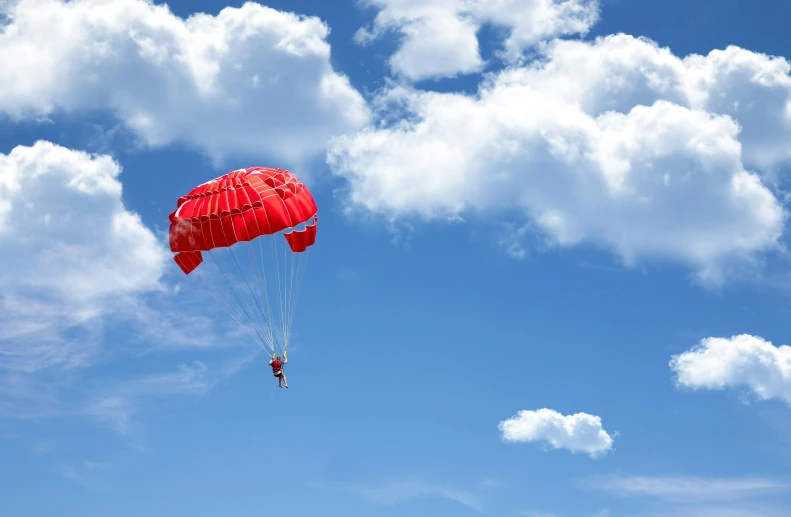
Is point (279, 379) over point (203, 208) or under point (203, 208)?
under

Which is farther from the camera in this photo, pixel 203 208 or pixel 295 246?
pixel 295 246

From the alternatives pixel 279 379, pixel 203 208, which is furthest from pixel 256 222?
pixel 279 379

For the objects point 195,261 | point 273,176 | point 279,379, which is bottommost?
point 279,379

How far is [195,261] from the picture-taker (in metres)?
78.4

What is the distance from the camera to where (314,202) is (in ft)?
265

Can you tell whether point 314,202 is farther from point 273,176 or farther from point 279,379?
point 279,379

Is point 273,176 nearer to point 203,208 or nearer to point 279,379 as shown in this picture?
point 203,208

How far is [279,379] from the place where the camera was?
7531 centimetres

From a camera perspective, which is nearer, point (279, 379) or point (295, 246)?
point (279, 379)

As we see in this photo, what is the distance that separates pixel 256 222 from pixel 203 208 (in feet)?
14.1

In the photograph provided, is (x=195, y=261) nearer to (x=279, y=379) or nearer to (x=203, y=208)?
(x=203, y=208)

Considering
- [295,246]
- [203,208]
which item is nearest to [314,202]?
[295,246]

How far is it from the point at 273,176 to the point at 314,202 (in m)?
4.46

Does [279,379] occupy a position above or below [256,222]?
below
